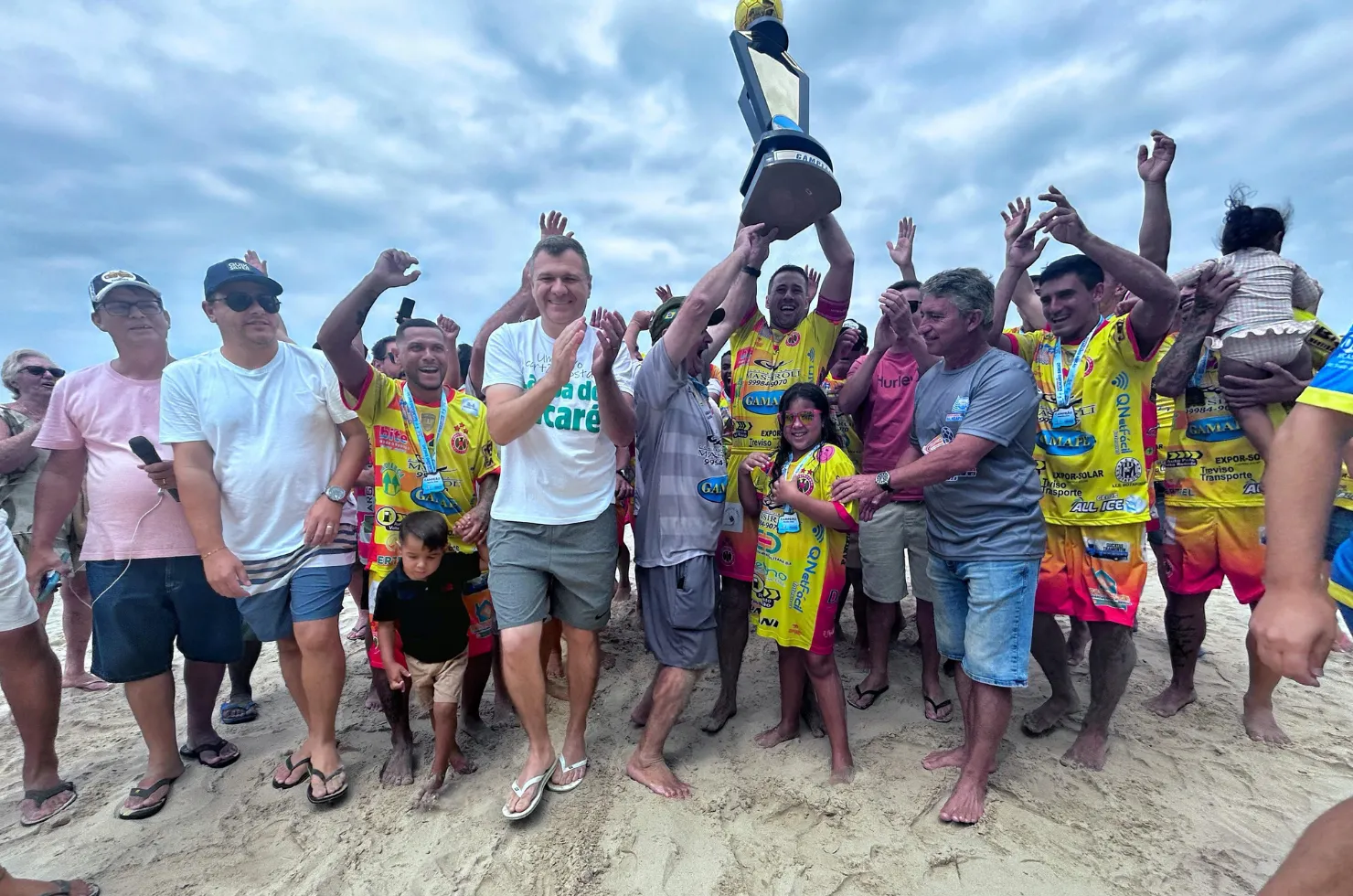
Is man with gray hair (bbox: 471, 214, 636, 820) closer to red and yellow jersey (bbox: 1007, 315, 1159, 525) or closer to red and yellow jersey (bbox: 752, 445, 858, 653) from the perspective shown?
red and yellow jersey (bbox: 752, 445, 858, 653)

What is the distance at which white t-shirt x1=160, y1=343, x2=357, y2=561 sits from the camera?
10.0ft

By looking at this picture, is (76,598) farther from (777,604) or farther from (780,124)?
(780,124)

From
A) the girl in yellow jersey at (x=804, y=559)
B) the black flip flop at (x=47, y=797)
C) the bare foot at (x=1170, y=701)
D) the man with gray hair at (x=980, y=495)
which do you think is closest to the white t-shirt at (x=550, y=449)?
the girl in yellow jersey at (x=804, y=559)

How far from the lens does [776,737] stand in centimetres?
333

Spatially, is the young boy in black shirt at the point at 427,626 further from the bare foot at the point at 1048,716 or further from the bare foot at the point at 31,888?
the bare foot at the point at 1048,716

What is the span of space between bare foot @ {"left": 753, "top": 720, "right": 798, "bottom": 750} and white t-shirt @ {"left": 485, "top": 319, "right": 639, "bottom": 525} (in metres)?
1.57

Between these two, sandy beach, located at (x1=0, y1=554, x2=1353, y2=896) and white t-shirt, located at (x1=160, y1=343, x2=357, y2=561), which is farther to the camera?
white t-shirt, located at (x1=160, y1=343, x2=357, y2=561)

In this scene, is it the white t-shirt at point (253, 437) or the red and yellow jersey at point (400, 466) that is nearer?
the white t-shirt at point (253, 437)

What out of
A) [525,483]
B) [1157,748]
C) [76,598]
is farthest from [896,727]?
[76,598]

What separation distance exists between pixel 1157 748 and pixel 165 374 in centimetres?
550

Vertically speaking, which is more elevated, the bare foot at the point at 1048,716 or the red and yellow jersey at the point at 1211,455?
the red and yellow jersey at the point at 1211,455

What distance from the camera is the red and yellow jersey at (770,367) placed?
12.7 feet

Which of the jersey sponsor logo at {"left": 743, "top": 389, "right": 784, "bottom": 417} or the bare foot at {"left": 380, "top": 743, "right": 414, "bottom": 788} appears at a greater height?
the jersey sponsor logo at {"left": 743, "top": 389, "right": 784, "bottom": 417}

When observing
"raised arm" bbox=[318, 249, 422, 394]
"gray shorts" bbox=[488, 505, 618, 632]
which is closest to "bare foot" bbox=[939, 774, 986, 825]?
"gray shorts" bbox=[488, 505, 618, 632]
